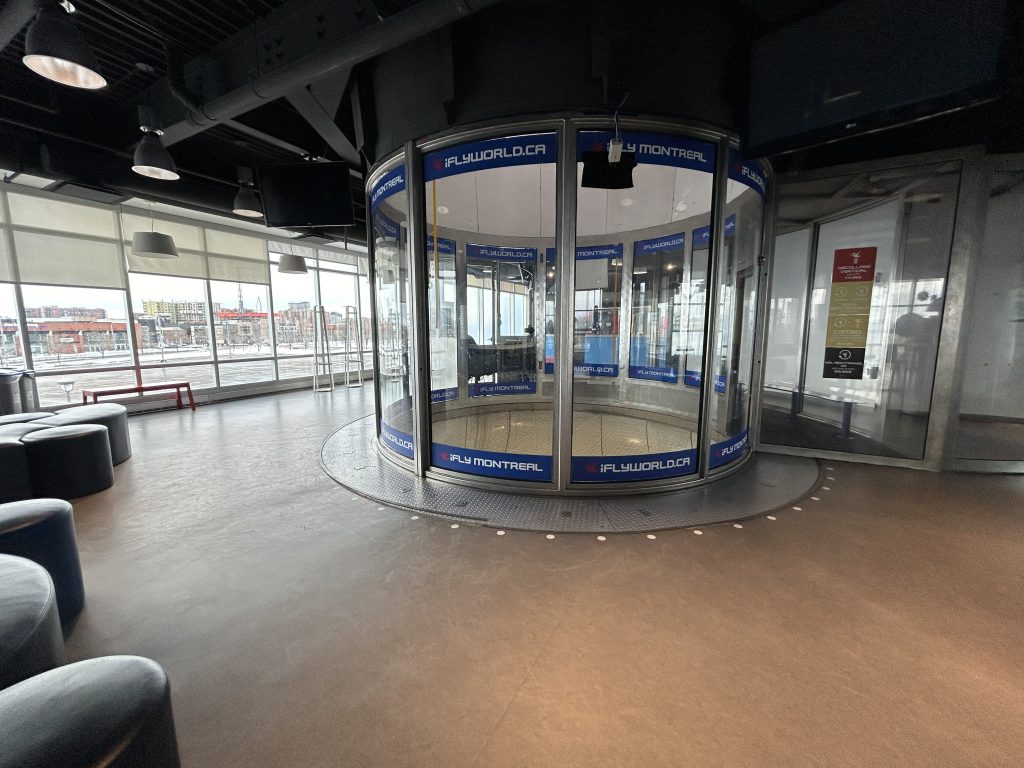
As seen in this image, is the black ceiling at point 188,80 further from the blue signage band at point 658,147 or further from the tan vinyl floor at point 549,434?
the tan vinyl floor at point 549,434

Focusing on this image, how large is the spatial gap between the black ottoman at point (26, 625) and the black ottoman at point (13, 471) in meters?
2.87

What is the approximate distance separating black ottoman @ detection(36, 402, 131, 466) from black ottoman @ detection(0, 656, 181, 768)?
4.44 m

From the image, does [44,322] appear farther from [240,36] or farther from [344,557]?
[344,557]

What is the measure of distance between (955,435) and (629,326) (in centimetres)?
458

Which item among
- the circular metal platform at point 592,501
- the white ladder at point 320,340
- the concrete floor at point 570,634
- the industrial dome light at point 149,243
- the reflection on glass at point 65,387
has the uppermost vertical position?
the industrial dome light at point 149,243

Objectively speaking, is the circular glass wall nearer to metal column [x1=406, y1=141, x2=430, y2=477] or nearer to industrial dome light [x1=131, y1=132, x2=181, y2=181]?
metal column [x1=406, y1=141, x2=430, y2=477]

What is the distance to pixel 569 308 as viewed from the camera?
11.7 ft

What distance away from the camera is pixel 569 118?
11.0ft

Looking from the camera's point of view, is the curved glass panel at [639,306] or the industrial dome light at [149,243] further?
the curved glass panel at [639,306]

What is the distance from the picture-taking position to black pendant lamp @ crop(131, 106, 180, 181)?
4.03 metres

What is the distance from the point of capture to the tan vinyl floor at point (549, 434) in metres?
4.84

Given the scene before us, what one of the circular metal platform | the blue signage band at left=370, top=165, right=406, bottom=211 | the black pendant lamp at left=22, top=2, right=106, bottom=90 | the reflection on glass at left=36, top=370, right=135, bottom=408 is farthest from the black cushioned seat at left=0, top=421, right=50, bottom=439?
the reflection on glass at left=36, top=370, right=135, bottom=408

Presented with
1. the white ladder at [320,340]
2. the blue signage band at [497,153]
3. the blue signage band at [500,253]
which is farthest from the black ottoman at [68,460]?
the white ladder at [320,340]

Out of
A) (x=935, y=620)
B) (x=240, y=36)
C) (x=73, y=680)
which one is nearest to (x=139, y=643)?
(x=73, y=680)
